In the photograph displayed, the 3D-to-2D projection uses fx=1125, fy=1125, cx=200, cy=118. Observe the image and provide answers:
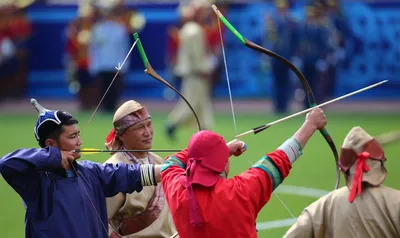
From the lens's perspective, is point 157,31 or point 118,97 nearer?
point 118,97

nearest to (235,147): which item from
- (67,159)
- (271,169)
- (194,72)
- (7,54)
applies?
(271,169)

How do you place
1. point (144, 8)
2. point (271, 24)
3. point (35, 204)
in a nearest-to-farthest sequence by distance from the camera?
point (35, 204), point (271, 24), point (144, 8)

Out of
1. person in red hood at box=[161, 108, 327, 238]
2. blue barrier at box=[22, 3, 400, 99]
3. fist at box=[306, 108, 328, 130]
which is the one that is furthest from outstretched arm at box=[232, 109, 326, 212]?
blue barrier at box=[22, 3, 400, 99]

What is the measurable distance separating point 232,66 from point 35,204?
682 inches

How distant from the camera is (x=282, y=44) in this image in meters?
22.1

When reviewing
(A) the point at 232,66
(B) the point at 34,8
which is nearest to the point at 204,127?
(A) the point at 232,66

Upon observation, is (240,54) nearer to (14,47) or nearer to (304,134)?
(14,47)

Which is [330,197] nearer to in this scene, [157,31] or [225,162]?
[225,162]

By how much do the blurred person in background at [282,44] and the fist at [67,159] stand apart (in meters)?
15.2

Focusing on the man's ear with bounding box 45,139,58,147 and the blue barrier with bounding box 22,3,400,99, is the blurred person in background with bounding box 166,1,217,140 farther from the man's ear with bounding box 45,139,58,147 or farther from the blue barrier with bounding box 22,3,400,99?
the man's ear with bounding box 45,139,58,147

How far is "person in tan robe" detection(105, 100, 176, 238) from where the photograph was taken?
7.39 m

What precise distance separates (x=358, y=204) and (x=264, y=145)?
10430 millimetres

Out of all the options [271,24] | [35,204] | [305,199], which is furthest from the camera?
[271,24]

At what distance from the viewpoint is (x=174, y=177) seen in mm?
6203
